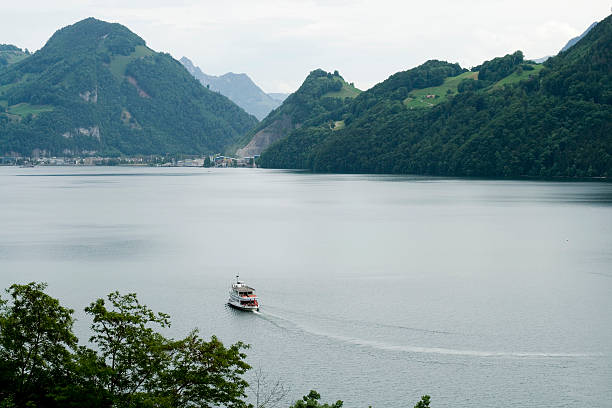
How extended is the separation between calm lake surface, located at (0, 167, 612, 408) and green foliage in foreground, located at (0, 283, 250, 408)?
1066 centimetres

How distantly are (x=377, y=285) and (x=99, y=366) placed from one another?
133 feet

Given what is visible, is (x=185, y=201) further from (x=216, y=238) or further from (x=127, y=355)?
(x=127, y=355)

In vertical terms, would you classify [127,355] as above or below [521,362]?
above

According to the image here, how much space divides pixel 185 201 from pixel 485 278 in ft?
352

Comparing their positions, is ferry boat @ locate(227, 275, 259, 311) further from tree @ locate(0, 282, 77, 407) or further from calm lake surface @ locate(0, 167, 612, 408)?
tree @ locate(0, 282, 77, 407)

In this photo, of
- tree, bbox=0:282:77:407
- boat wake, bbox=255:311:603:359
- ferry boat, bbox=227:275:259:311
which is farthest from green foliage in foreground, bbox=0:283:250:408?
ferry boat, bbox=227:275:259:311

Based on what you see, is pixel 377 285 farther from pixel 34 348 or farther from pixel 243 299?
pixel 34 348

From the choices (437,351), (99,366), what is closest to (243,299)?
(437,351)

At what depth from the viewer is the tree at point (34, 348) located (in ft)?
100

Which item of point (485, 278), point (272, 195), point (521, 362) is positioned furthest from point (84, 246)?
point (272, 195)

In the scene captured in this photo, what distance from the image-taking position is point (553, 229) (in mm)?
108688

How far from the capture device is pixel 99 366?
101 ft

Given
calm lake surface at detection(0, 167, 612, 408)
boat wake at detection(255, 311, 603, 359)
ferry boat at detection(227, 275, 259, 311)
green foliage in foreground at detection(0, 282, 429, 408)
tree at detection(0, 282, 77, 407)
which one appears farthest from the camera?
ferry boat at detection(227, 275, 259, 311)

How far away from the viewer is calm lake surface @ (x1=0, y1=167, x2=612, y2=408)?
142 feet
